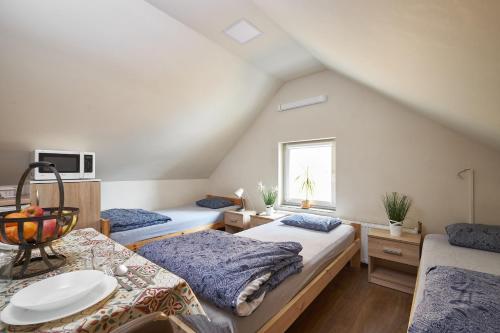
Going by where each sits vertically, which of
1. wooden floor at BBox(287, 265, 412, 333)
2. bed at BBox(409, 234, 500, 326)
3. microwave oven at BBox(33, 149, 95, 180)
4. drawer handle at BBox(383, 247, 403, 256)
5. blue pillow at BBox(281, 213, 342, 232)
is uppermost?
microwave oven at BBox(33, 149, 95, 180)

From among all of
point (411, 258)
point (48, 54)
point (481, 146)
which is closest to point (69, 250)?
point (48, 54)

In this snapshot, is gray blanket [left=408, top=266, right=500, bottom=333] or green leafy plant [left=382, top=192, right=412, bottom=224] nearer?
gray blanket [left=408, top=266, right=500, bottom=333]

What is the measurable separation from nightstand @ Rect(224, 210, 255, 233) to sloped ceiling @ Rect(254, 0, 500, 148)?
8.43 ft

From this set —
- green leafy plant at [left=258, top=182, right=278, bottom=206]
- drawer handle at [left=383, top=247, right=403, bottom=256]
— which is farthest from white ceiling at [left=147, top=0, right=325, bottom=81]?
drawer handle at [left=383, top=247, right=403, bottom=256]

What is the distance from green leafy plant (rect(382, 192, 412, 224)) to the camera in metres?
2.42

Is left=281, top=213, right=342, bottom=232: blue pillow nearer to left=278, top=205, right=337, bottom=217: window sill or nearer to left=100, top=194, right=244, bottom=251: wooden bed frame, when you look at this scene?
left=278, top=205, right=337, bottom=217: window sill

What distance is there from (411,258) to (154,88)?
10.9ft

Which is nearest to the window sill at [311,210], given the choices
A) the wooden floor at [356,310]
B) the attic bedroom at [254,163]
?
the attic bedroom at [254,163]

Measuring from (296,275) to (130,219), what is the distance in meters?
2.21

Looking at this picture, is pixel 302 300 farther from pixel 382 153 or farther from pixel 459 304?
pixel 382 153

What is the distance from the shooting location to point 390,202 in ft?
8.74

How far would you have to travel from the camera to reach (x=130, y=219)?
277cm

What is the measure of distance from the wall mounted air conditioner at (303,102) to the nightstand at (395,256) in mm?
1892

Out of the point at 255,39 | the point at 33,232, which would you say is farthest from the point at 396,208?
the point at 33,232
